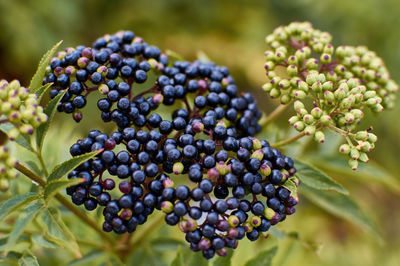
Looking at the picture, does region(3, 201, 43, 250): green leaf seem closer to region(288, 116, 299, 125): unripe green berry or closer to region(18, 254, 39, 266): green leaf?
region(18, 254, 39, 266): green leaf

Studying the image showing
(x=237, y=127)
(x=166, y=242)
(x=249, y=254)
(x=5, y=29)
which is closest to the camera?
(x=237, y=127)

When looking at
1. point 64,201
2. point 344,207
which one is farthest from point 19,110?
point 344,207

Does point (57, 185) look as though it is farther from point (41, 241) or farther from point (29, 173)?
point (41, 241)

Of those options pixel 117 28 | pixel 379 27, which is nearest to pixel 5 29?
pixel 117 28

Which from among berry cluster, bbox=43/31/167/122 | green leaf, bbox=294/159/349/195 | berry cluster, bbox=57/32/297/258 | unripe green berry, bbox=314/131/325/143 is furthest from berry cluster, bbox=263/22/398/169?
berry cluster, bbox=43/31/167/122

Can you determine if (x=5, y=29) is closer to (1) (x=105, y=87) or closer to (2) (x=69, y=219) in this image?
(2) (x=69, y=219)
